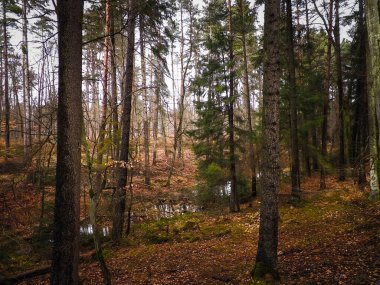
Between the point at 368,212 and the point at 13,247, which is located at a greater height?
the point at 368,212

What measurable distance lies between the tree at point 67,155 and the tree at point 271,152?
3524mm

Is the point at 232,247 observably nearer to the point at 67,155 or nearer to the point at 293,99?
the point at 67,155

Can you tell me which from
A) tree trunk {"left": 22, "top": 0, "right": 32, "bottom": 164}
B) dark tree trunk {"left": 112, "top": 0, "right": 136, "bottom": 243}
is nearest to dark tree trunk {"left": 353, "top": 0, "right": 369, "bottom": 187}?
dark tree trunk {"left": 112, "top": 0, "right": 136, "bottom": 243}

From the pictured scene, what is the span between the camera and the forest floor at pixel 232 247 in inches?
238

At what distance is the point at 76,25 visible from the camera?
4.70 m

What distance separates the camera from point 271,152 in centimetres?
550

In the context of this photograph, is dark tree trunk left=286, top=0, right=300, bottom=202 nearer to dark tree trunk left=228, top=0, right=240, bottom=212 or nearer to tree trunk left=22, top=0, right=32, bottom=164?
dark tree trunk left=228, top=0, right=240, bottom=212

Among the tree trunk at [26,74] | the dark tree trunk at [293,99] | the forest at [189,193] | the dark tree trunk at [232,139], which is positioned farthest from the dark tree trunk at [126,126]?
the dark tree trunk at [293,99]

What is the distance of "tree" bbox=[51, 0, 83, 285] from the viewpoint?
456 centimetres

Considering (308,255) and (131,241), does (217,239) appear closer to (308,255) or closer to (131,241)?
(131,241)

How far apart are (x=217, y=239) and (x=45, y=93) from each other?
8709 millimetres

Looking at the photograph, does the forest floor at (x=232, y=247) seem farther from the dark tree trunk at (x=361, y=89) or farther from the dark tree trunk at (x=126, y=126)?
the dark tree trunk at (x=361, y=89)

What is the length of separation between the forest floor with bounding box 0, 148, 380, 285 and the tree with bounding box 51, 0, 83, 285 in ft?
9.26

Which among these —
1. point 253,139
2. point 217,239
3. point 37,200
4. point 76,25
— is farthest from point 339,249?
point 37,200
